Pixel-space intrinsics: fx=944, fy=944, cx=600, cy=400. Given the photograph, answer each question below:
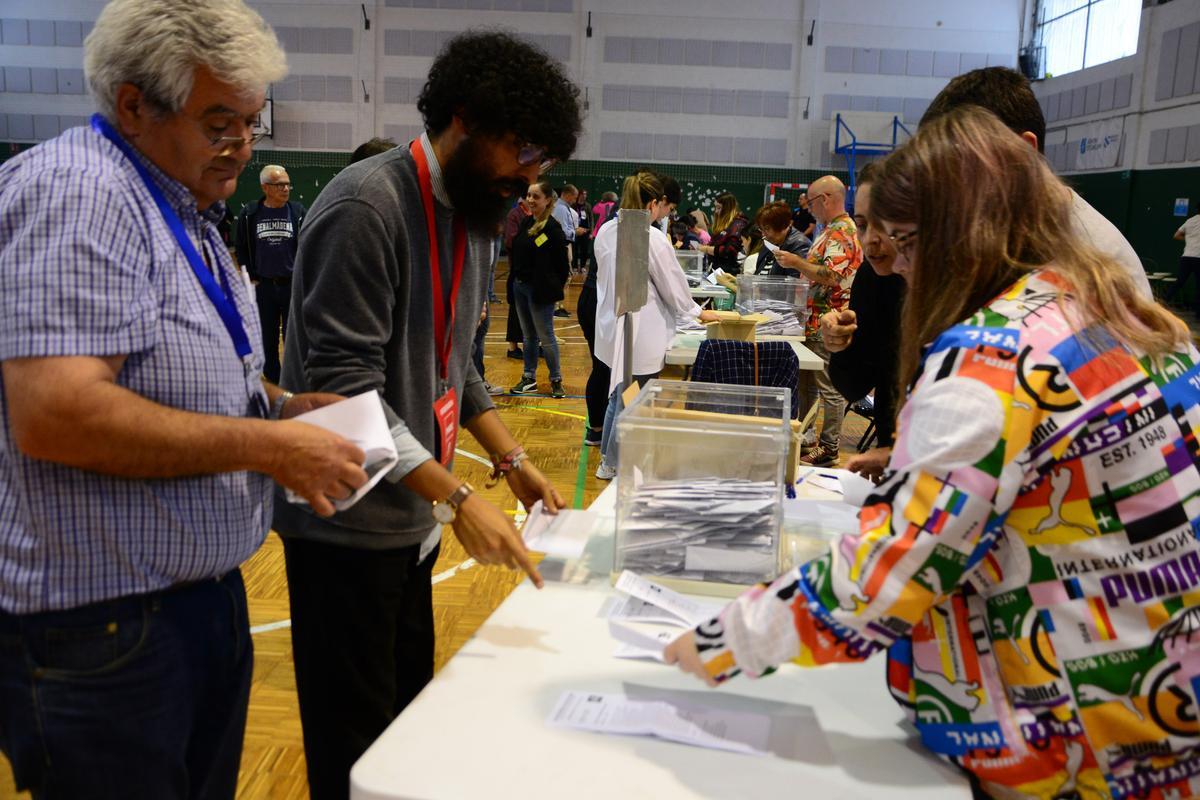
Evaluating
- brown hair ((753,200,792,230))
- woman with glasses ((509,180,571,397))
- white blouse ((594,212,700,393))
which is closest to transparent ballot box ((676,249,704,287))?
brown hair ((753,200,792,230))

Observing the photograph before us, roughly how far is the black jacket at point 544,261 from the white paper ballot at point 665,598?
5.37m

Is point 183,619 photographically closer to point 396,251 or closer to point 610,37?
point 396,251

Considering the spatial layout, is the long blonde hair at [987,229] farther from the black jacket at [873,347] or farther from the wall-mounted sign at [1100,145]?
the wall-mounted sign at [1100,145]

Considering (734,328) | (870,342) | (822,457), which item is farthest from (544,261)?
(870,342)

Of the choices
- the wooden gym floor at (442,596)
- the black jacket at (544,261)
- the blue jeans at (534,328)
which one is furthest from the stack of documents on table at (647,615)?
the blue jeans at (534,328)

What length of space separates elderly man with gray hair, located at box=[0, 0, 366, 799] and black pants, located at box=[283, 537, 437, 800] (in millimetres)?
413

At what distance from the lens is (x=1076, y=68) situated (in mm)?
16094

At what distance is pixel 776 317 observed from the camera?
561 cm

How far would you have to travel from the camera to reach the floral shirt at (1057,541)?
3.14ft

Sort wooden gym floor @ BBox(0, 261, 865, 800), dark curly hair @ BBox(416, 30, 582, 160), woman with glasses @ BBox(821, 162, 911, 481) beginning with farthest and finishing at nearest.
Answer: woman with glasses @ BBox(821, 162, 911, 481) < wooden gym floor @ BBox(0, 261, 865, 800) < dark curly hair @ BBox(416, 30, 582, 160)

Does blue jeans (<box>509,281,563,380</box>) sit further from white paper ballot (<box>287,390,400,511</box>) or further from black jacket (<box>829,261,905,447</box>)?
white paper ballot (<box>287,390,400,511</box>)

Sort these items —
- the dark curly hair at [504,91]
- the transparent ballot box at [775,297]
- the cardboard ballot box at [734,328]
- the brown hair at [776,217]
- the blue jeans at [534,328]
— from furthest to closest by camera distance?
the blue jeans at [534,328], the brown hair at [776,217], the transparent ballot box at [775,297], the cardboard ballot box at [734,328], the dark curly hair at [504,91]

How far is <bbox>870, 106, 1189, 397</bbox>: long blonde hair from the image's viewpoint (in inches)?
42.2

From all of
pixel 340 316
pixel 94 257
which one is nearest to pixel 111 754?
pixel 94 257
